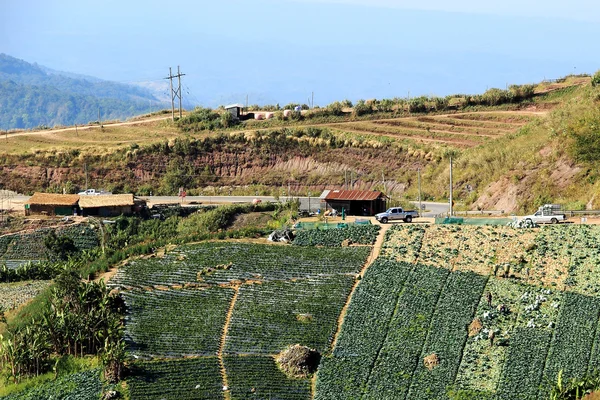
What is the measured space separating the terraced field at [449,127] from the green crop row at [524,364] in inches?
1965

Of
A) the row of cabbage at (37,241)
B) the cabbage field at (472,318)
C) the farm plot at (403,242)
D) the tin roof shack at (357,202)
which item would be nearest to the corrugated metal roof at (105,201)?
the row of cabbage at (37,241)

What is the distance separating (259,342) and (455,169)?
41.8 m

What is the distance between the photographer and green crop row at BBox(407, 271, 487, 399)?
47594 millimetres

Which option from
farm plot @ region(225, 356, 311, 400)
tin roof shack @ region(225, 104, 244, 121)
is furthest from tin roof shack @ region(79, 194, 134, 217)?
farm plot @ region(225, 356, 311, 400)

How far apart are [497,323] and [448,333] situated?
285 cm

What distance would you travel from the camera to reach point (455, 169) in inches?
3499

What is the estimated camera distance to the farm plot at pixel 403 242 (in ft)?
200

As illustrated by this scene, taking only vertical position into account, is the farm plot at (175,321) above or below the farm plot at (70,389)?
above

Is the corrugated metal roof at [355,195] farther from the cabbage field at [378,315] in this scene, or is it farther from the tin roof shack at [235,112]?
the tin roof shack at [235,112]

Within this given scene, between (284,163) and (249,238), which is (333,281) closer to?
(249,238)

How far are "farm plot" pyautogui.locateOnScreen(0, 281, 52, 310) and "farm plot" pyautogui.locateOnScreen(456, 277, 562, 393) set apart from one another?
30331mm

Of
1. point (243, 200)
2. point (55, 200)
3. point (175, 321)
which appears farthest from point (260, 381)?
point (243, 200)

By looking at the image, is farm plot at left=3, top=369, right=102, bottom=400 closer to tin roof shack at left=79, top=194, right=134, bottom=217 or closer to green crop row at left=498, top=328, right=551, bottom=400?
green crop row at left=498, top=328, right=551, bottom=400

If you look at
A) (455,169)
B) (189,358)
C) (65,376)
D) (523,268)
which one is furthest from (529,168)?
(65,376)
